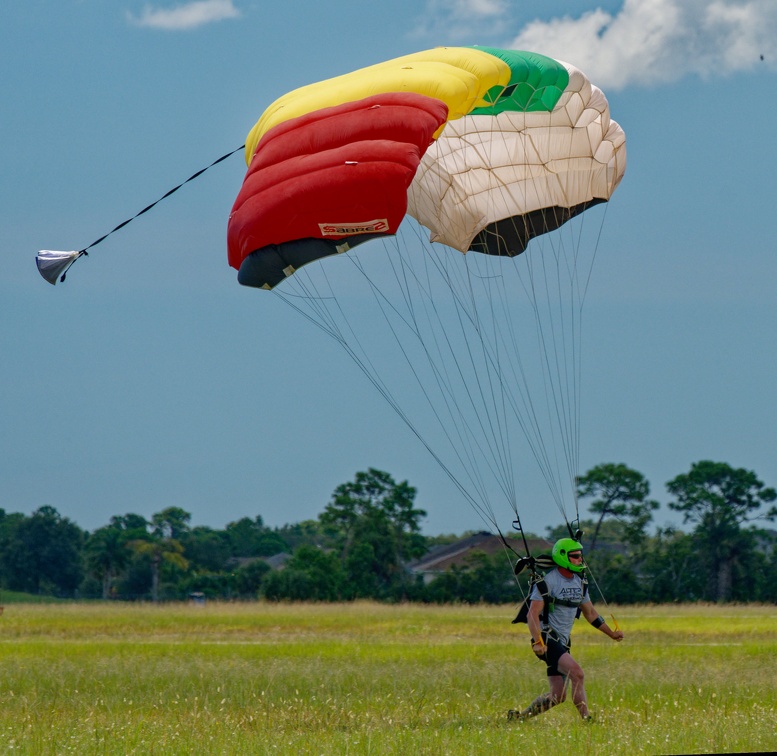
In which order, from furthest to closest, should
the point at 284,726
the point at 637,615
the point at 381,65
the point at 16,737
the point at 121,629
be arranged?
the point at 637,615 < the point at 121,629 < the point at 381,65 < the point at 284,726 < the point at 16,737

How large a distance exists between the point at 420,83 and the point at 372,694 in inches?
250

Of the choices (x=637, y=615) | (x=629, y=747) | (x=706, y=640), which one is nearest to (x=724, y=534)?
(x=637, y=615)

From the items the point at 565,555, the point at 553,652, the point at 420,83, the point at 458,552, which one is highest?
the point at 420,83

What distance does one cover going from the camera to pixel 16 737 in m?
9.48

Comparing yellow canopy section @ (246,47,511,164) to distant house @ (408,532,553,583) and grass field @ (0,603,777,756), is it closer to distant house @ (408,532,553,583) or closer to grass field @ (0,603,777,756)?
grass field @ (0,603,777,756)

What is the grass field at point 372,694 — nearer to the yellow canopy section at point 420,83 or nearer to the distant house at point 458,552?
the yellow canopy section at point 420,83

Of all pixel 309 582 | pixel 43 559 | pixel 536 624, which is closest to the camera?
pixel 536 624

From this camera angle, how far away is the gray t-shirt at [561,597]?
35.1 feet

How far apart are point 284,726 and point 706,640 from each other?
51.6ft

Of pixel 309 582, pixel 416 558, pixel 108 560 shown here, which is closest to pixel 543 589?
pixel 309 582

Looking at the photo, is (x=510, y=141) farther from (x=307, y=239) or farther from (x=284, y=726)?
(x=284, y=726)

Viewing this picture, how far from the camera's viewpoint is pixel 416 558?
64.8 meters

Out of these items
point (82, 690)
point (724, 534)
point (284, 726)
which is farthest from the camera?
point (724, 534)

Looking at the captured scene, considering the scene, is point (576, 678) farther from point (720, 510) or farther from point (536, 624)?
point (720, 510)
